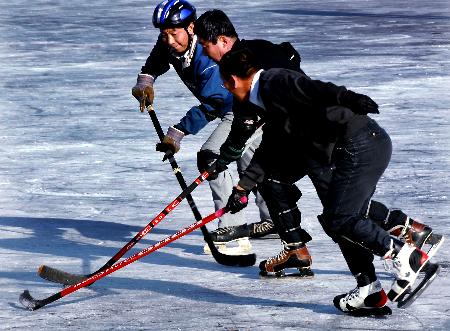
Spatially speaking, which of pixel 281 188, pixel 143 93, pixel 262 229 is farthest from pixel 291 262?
pixel 143 93

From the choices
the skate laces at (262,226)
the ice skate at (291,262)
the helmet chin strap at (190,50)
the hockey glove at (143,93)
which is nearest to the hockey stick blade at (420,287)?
the ice skate at (291,262)

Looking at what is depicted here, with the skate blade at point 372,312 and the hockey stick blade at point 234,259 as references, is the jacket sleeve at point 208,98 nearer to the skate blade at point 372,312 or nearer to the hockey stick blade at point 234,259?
the hockey stick blade at point 234,259

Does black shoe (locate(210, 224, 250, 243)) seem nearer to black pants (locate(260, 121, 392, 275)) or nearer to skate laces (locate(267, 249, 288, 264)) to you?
skate laces (locate(267, 249, 288, 264))

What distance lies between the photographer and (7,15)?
2262 cm

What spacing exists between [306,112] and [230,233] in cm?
194

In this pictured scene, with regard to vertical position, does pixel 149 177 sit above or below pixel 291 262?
below

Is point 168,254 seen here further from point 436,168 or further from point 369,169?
point 436,168

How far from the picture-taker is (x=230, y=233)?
7.78 metres

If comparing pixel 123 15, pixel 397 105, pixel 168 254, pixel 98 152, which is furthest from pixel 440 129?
pixel 123 15

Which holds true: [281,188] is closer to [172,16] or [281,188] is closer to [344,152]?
[344,152]

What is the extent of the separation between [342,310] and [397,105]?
6477mm

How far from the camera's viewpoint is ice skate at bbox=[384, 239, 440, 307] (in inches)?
237

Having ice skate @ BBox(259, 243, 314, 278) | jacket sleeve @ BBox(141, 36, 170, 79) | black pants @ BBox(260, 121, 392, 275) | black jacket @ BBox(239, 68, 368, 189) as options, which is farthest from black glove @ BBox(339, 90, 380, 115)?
jacket sleeve @ BBox(141, 36, 170, 79)

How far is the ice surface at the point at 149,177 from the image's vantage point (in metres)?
6.38
